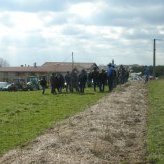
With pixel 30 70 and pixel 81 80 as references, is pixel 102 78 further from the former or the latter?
pixel 30 70

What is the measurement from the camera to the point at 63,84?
4519 cm

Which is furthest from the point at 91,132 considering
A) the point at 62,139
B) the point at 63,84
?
the point at 63,84

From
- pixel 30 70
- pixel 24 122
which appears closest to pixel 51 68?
pixel 30 70

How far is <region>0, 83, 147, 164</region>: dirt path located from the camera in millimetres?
12130

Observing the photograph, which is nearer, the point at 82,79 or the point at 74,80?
the point at 82,79

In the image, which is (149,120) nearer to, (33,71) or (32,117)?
(32,117)

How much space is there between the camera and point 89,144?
45.0ft

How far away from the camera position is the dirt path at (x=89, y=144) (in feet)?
39.8

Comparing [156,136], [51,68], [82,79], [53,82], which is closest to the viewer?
[156,136]

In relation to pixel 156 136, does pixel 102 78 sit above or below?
above

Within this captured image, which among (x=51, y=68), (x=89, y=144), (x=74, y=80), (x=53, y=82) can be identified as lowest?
(x=89, y=144)

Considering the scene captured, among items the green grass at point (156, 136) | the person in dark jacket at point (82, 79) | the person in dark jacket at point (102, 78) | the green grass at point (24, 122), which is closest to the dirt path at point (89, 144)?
the green grass at point (156, 136)

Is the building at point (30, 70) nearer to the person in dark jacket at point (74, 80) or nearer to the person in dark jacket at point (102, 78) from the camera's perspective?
the person in dark jacket at point (74, 80)

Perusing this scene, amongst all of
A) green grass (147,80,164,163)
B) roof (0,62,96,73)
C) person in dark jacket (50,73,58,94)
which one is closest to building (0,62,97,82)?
roof (0,62,96,73)
